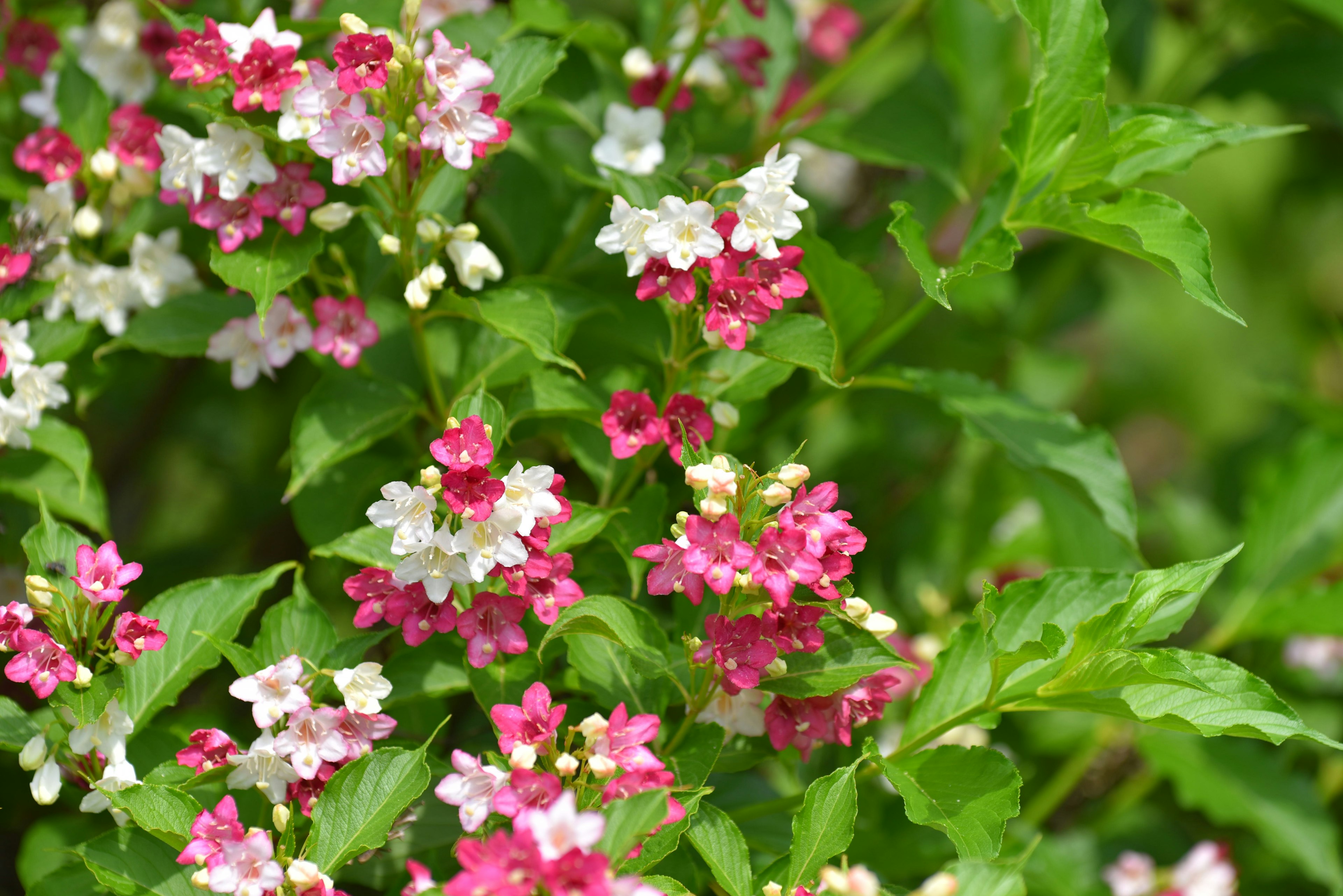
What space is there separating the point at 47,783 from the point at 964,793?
3.13ft

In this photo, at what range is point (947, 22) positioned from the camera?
6.70 ft

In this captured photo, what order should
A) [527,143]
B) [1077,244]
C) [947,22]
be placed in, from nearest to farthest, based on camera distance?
[527,143]
[947,22]
[1077,244]

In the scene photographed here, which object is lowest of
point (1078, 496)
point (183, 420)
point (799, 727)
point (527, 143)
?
point (183, 420)

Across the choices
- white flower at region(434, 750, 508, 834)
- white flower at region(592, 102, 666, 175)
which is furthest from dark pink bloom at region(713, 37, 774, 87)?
white flower at region(434, 750, 508, 834)

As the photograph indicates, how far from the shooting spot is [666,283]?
116 cm

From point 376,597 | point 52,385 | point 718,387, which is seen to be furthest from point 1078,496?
point 52,385

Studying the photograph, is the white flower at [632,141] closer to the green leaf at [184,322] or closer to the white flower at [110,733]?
the green leaf at [184,322]

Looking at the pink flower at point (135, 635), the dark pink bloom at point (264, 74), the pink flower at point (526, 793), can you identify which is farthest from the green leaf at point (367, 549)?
the dark pink bloom at point (264, 74)

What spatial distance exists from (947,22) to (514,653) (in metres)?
1.50

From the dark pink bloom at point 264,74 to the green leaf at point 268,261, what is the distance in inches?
5.9

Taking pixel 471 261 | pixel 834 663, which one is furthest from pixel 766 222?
pixel 834 663

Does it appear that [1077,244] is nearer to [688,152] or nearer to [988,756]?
[688,152]

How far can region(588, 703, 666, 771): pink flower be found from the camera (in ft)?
3.33

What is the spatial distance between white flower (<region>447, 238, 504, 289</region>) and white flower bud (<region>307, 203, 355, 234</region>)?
121 millimetres
